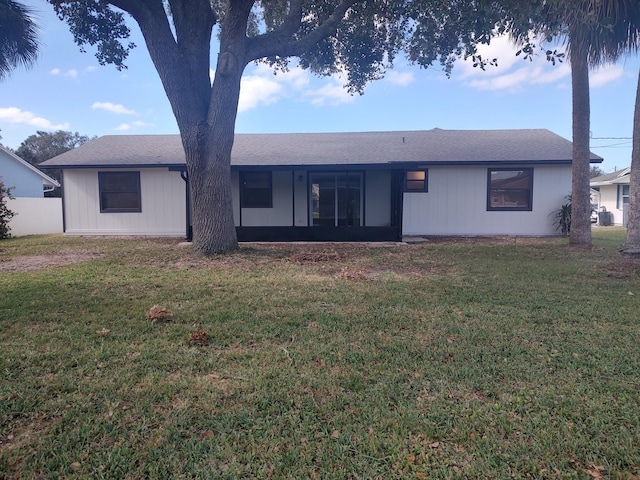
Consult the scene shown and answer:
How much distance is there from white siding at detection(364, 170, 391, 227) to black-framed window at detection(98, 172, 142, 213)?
7.87 meters

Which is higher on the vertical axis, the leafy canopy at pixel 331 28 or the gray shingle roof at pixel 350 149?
the leafy canopy at pixel 331 28

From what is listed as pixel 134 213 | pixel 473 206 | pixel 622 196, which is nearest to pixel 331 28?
pixel 473 206

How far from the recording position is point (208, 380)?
9.59ft

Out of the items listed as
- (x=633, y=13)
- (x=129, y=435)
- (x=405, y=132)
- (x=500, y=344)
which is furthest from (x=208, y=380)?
(x=405, y=132)

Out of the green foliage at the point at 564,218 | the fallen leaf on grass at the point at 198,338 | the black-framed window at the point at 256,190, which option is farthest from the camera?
the black-framed window at the point at 256,190

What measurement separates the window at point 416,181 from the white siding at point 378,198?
0.89 m

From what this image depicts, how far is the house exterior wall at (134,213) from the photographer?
13414mm

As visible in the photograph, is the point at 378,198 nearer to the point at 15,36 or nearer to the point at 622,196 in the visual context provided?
the point at 15,36

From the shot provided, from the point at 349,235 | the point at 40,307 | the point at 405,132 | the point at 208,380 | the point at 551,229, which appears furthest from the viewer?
the point at 405,132

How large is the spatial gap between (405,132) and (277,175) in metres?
6.14

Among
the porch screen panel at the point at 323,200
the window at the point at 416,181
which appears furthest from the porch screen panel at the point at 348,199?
the window at the point at 416,181

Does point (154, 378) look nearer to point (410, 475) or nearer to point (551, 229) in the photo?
point (410, 475)

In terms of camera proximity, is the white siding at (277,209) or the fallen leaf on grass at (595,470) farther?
the white siding at (277,209)

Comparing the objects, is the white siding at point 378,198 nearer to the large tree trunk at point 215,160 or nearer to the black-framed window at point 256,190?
the black-framed window at point 256,190
